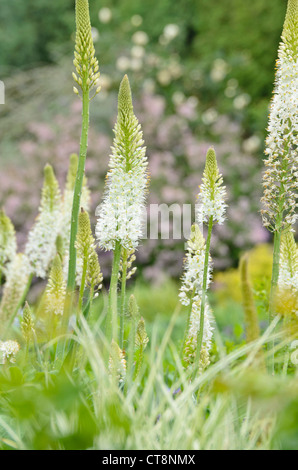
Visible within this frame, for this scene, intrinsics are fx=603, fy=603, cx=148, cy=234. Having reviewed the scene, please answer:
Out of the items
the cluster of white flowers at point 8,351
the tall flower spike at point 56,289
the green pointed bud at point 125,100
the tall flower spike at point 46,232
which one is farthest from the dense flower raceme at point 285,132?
the tall flower spike at point 46,232

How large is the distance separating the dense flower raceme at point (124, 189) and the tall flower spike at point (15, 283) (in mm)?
1257

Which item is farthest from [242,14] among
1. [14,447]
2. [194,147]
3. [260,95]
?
[14,447]

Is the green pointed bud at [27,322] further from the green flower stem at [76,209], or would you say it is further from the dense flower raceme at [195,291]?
the dense flower raceme at [195,291]

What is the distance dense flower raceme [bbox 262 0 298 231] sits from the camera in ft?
7.87

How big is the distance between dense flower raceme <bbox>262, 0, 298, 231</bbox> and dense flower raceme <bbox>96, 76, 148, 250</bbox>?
0.51m

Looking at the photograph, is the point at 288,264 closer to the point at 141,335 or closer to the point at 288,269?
the point at 288,269

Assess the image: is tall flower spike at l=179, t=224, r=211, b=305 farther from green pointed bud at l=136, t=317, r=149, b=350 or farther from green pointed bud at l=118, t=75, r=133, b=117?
green pointed bud at l=118, t=75, r=133, b=117

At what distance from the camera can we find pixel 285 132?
244 cm

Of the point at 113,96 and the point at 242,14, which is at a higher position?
the point at 242,14

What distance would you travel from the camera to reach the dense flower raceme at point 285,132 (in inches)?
94.4

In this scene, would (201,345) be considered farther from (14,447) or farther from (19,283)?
(19,283)

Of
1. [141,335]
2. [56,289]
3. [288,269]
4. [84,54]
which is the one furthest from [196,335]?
[84,54]
